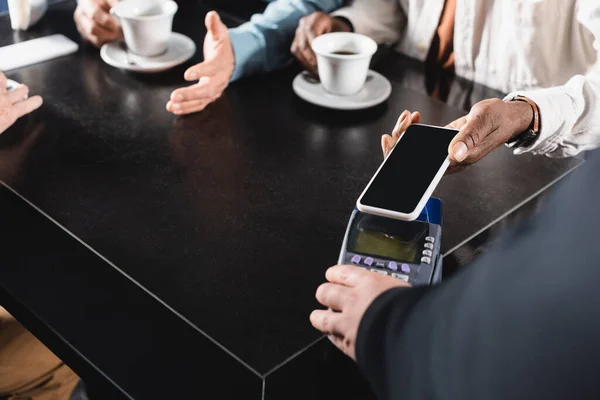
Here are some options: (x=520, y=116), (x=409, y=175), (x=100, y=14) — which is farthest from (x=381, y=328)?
(x=100, y=14)

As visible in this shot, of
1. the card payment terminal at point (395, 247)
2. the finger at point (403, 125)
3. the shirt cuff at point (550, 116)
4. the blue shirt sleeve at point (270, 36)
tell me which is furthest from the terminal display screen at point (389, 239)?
the blue shirt sleeve at point (270, 36)

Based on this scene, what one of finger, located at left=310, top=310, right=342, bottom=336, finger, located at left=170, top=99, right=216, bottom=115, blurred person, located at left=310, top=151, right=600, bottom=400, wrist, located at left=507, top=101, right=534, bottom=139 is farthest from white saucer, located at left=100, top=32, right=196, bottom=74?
blurred person, located at left=310, top=151, right=600, bottom=400

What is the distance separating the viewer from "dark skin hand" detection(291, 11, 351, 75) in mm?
1324

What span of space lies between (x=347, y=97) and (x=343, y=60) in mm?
80

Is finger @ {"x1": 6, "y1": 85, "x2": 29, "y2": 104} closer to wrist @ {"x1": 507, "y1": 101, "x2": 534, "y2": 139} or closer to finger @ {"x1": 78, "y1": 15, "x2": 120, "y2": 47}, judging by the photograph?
finger @ {"x1": 78, "y1": 15, "x2": 120, "y2": 47}

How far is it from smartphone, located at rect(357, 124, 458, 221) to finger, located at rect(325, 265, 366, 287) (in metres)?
0.07

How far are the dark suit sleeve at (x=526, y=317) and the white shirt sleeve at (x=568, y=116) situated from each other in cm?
60

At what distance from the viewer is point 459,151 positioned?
878 mm

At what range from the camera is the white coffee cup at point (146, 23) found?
1.30 meters

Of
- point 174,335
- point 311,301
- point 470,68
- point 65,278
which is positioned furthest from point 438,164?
point 470,68

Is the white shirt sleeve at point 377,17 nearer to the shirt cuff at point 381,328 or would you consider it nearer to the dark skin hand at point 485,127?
the dark skin hand at point 485,127

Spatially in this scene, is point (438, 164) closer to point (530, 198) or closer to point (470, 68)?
point (530, 198)

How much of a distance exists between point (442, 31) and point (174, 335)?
3.12 feet

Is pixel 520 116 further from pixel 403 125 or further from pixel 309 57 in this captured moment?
pixel 309 57
